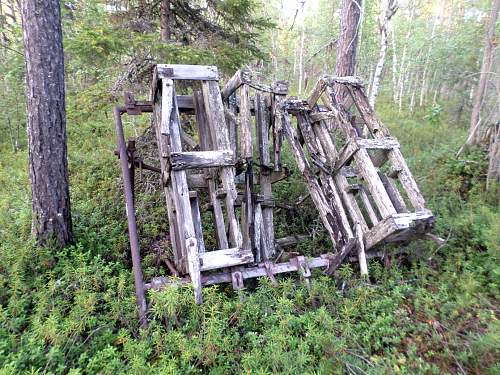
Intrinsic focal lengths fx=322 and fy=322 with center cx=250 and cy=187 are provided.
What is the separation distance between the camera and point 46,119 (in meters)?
3.92

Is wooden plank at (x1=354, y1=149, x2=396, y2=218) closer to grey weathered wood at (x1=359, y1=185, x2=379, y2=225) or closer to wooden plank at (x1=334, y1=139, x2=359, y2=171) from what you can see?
wooden plank at (x1=334, y1=139, x2=359, y2=171)

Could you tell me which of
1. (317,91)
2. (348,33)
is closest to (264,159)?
(317,91)

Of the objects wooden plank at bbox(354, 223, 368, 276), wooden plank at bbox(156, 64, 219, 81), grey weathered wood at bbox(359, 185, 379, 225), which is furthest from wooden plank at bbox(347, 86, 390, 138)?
wooden plank at bbox(156, 64, 219, 81)

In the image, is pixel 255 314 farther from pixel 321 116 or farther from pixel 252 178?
pixel 321 116

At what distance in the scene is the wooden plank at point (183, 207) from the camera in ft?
10.6

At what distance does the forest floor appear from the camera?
2.65m

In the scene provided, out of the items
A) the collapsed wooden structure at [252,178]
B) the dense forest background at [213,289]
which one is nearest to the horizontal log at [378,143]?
the collapsed wooden structure at [252,178]

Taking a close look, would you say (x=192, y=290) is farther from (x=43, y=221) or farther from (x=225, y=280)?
(x=43, y=221)

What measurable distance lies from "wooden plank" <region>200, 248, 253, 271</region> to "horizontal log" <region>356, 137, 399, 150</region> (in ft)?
6.78

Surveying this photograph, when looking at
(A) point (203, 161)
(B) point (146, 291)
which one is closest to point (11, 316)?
(B) point (146, 291)

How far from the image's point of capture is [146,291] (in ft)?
11.5

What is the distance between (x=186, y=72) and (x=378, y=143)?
8.76 feet

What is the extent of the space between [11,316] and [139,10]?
608 centimetres

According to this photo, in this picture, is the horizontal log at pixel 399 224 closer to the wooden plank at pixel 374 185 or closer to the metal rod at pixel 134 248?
the wooden plank at pixel 374 185
